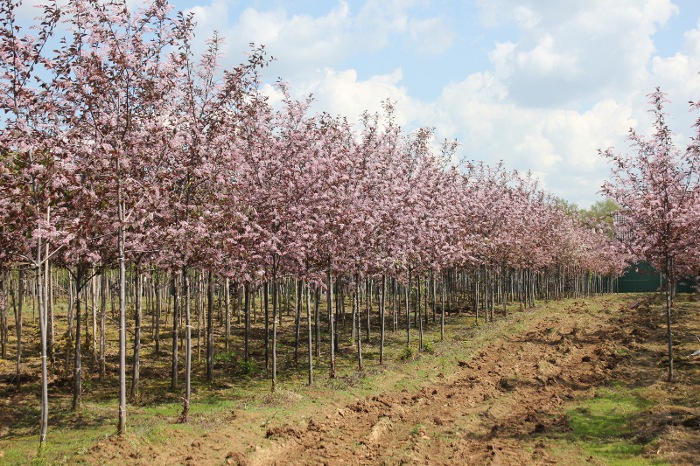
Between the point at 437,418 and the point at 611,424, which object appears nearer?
the point at 611,424

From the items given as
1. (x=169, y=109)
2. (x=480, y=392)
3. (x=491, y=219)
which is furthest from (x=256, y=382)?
(x=491, y=219)

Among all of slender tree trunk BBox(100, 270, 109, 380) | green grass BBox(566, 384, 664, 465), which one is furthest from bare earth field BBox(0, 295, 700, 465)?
slender tree trunk BBox(100, 270, 109, 380)

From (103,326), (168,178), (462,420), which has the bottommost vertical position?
(462,420)

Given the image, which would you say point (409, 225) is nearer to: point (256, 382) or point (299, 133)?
point (299, 133)

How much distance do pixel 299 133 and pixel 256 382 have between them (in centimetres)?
1085

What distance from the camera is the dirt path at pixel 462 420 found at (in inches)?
530

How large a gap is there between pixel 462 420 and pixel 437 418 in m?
0.83

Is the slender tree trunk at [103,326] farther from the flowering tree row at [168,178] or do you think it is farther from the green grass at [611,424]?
the green grass at [611,424]

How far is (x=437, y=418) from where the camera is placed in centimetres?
1672

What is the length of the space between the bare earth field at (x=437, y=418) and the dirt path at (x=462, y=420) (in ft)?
0.17

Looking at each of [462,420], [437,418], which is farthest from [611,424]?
[437,418]

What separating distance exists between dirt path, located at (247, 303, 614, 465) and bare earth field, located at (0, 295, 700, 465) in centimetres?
5

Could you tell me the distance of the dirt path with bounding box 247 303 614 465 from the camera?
44.2 ft

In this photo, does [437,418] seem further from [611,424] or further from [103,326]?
[103,326]
